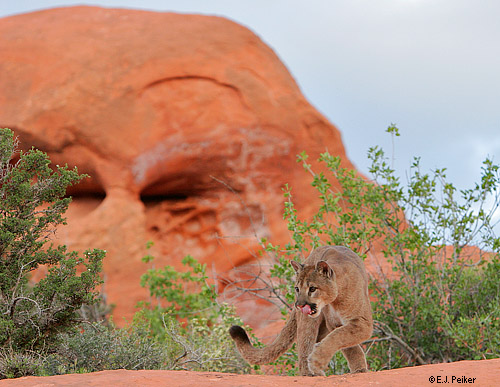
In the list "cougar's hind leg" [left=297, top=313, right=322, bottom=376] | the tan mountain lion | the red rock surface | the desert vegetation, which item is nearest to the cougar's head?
the tan mountain lion

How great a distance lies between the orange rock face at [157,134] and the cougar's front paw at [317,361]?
8637 millimetres

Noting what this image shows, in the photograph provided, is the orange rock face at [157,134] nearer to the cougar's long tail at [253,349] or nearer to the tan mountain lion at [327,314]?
the cougar's long tail at [253,349]

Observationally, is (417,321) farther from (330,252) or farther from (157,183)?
(157,183)

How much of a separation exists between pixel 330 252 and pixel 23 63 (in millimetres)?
11381

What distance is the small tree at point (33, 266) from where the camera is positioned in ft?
19.3

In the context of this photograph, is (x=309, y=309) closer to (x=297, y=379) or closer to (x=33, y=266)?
(x=297, y=379)

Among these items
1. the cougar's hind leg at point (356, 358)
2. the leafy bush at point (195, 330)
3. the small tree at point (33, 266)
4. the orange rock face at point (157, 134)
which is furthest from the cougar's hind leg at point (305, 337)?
the orange rock face at point (157, 134)

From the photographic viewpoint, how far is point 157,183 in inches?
538

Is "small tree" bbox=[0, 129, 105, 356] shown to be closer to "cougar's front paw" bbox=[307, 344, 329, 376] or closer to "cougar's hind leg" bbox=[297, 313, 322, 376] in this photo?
"cougar's hind leg" bbox=[297, 313, 322, 376]

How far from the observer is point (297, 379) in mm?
4207

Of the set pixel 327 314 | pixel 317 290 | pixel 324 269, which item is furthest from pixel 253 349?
pixel 324 269

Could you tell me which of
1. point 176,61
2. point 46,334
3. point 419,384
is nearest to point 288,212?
point 46,334

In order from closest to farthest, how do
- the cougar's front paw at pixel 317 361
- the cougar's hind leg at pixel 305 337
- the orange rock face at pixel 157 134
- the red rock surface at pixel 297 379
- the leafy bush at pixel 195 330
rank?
the red rock surface at pixel 297 379
the cougar's front paw at pixel 317 361
the cougar's hind leg at pixel 305 337
the leafy bush at pixel 195 330
the orange rock face at pixel 157 134

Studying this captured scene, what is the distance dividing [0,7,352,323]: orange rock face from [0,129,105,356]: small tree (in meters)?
6.61
